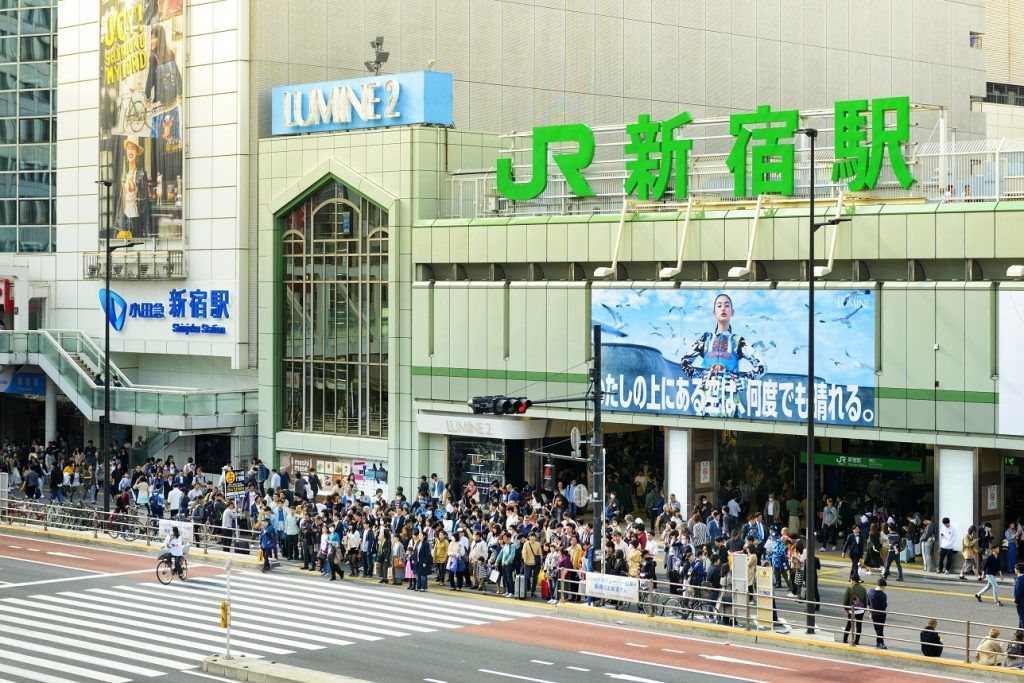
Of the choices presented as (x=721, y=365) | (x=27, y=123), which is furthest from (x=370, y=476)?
(x=27, y=123)

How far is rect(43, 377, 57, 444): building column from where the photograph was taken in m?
66.2

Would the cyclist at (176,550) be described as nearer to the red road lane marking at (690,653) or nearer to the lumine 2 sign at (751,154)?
the red road lane marking at (690,653)

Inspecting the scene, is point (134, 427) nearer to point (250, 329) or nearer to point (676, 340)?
point (250, 329)

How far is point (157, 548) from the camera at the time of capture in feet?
153

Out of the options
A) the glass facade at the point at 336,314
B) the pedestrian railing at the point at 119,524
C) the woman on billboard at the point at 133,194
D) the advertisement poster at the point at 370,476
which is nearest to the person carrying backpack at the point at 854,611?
the pedestrian railing at the point at 119,524

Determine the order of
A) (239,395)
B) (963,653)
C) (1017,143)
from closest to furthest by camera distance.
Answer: (963,653) → (1017,143) → (239,395)

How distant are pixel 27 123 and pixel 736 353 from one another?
40.7 metres

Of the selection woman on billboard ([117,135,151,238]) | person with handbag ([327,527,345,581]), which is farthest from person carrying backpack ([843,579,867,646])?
woman on billboard ([117,135,151,238])

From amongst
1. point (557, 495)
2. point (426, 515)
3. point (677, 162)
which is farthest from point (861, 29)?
point (426, 515)

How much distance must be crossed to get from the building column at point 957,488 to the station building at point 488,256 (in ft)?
0.37

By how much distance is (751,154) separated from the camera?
4528 centimetres

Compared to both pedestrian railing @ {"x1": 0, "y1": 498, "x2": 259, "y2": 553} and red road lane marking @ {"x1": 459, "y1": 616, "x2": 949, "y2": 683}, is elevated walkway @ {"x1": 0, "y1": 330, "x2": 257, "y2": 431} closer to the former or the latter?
pedestrian railing @ {"x1": 0, "y1": 498, "x2": 259, "y2": 553}

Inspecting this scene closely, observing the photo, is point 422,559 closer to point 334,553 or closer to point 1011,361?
point 334,553

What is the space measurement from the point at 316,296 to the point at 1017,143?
87.7 ft
